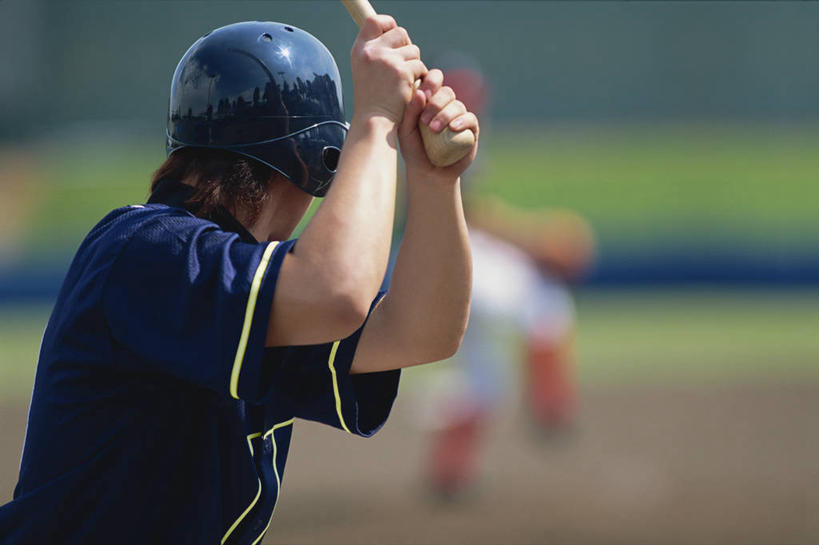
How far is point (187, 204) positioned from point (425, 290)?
0.42 m

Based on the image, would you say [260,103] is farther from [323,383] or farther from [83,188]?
[83,188]

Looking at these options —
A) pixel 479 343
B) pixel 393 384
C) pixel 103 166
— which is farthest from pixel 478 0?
pixel 393 384

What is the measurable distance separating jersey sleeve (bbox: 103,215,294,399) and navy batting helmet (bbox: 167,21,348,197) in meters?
0.28

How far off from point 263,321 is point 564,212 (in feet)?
32.8

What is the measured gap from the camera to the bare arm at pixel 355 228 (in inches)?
54.5

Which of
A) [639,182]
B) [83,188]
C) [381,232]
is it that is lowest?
[83,188]

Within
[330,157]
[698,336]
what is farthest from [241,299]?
[698,336]

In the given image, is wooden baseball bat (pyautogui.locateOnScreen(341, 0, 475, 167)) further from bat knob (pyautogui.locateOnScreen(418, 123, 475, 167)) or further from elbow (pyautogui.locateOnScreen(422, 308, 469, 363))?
elbow (pyautogui.locateOnScreen(422, 308, 469, 363))

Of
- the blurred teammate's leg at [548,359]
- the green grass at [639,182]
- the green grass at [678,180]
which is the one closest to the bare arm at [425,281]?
the blurred teammate's leg at [548,359]

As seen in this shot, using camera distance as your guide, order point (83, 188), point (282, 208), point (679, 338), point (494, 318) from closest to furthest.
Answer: point (282, 208) < point (494, 318) < point (679, 338) < point (83, 188)

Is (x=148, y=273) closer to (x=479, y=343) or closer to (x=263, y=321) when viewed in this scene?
(x=263, y=321)

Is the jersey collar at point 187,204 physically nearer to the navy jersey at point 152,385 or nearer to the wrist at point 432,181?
the navy jersey at point 152,385

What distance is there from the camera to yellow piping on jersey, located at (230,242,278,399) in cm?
138

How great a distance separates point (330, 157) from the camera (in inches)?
70.0
